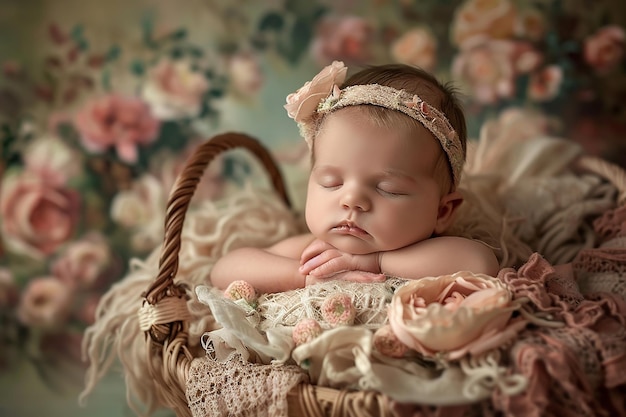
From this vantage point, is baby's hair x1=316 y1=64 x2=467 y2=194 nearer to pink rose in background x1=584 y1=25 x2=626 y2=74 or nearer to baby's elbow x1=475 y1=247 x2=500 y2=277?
baby's elbow x1=475 y1=247 x2=500 y2=277

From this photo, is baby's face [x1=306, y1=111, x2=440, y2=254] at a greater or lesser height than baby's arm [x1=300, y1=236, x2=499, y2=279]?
greater

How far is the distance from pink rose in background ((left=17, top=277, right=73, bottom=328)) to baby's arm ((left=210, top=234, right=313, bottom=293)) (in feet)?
2.82

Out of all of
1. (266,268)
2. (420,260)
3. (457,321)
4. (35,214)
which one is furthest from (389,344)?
(35,214)

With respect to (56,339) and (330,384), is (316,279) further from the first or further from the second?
(56,339)

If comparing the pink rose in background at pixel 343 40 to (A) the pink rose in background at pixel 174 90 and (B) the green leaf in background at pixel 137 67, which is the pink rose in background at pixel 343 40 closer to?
(A) the pink rose in background at pixel 174 90

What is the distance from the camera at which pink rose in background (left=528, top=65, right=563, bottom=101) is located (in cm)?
201

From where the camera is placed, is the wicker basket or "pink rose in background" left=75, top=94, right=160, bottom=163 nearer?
the wicker basket

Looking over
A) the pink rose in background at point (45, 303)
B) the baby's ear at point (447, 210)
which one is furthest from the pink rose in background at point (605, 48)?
the pink rose in background at point (45, 303)

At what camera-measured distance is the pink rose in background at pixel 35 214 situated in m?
1.97

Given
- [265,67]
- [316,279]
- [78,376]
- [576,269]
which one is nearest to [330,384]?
[316,279]

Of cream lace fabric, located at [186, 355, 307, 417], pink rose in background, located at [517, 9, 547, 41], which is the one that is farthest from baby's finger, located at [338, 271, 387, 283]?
pink rose in background, located at [517, 9, 547, 41]

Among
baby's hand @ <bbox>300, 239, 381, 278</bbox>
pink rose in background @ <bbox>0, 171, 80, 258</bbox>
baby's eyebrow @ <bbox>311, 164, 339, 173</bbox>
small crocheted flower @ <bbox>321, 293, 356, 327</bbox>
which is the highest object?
pink rose in background @ <bbox>0, 171, 80, 258</bbox>

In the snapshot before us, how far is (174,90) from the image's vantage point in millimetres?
2111

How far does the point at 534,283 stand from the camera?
986 millimetres
